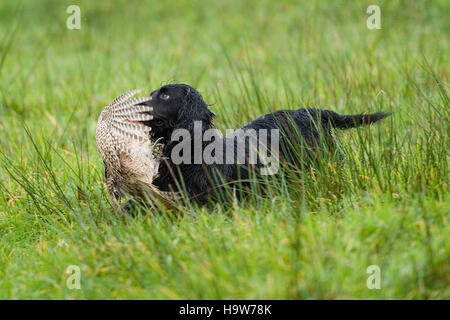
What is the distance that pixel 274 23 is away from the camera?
10.0 meters

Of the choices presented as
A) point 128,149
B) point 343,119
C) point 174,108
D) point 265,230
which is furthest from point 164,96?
point 343,119

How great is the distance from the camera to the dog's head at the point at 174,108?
12.5 feet

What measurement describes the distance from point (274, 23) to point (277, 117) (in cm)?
606

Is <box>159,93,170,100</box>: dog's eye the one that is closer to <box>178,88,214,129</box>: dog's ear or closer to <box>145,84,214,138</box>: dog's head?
<box>145,84,214,138</box>: dog's head

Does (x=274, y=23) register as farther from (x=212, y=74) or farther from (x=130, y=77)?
(x=130, y=77)

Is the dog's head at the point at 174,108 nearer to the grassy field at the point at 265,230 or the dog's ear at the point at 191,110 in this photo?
the dog's ear at the point at 191,110

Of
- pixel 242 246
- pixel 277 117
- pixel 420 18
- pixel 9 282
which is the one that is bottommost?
pixel 9 282

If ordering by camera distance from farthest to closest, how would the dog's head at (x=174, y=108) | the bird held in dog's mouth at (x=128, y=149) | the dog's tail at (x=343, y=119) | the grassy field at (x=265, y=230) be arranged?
the dog's tail at (x=343, y=119), the dog's head at (x=174, y=108), the bird held in dog's mouth at (x=128, y=149), the grassy field at (x=265, y=230)

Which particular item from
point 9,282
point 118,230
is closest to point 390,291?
point 118,230

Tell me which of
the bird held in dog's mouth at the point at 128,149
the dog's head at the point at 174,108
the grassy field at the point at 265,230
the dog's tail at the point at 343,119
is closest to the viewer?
the grassy field at the point at 265,230

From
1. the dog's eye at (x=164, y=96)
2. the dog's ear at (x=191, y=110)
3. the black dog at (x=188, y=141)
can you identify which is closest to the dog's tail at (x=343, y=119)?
the black dog at (x=188, y=141)

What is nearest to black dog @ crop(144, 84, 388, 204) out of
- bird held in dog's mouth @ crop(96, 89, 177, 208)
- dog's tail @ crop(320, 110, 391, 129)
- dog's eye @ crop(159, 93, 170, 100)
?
dog's eye @ crop(159, 93, 170, 100)

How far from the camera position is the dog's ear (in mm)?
3834

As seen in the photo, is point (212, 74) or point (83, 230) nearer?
point (83, 230)
